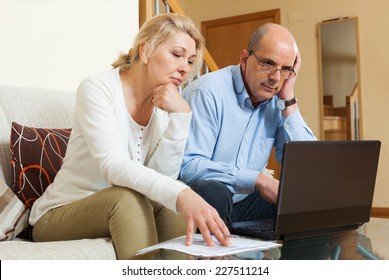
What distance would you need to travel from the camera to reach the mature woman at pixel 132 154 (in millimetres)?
985

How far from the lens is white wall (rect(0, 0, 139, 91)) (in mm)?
1665

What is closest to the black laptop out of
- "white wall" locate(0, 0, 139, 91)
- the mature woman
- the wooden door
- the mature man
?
the mature woman

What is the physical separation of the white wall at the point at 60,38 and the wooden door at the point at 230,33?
2.43 metres

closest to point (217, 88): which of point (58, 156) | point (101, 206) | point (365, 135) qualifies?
point (58, 156)

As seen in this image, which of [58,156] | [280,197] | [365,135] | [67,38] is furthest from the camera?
[365,135]

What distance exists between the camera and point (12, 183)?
1.33m

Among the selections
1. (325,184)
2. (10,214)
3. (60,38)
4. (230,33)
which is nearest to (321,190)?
(325,184)

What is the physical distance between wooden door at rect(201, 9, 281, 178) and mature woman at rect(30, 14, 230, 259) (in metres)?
3.30

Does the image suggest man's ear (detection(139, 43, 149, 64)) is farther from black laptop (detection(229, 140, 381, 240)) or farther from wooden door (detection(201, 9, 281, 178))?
wooden door (detection(201, 9, 281, 178))

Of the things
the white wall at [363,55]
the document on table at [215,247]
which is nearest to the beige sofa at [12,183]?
the document on table at [215,247]

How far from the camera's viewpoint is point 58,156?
1.40m

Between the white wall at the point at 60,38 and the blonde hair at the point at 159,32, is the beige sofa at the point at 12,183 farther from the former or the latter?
the blonde hair at the point at 159,32
